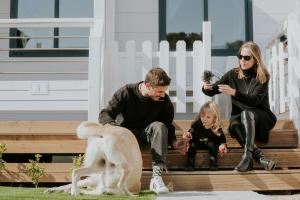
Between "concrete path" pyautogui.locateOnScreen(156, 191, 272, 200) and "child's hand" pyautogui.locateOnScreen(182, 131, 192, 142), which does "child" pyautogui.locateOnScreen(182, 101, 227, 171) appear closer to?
"child's hand" pyautogui.locateOnScreen(182, 131, 192, 142)

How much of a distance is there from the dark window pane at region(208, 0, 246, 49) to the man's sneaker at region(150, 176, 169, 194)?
372 centimetres

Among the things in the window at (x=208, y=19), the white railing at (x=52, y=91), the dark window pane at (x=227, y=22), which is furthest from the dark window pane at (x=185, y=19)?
the white railing at (x=52, y=91)

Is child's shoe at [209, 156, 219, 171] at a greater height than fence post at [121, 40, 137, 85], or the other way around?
fence post at [121, 40, 137, 85]

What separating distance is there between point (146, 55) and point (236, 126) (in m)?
1.62

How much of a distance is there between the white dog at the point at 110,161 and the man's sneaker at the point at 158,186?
143mm

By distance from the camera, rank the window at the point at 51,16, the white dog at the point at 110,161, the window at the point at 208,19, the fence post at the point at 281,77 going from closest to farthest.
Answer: the white dog at the point at 110,161 → the fence post at the point at 281,77 → the window at the point at 208,19 → the window at the point at 51,16

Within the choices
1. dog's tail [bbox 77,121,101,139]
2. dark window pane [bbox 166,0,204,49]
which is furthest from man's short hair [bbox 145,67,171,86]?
dark window pane [bbox 166,0,204,49]

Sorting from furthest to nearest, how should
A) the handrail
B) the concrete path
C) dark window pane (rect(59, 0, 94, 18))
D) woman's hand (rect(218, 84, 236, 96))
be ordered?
dark window pane (rect(59, 0, 94, 18)), the handrail, woman's hand (rect(218, 84, 236, 96)), the concrete path

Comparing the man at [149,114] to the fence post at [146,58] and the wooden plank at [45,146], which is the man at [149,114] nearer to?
the wooden plank at [45,146]

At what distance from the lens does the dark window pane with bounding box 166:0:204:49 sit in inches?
290

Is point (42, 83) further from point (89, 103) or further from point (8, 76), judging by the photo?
point (8, 76)

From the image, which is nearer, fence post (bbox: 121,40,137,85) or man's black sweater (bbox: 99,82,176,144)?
man's black sweater (bbox: 99,82,176,144)

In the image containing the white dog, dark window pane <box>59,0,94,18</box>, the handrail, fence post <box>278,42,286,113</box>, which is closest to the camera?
the white dog

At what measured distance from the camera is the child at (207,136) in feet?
14.8
